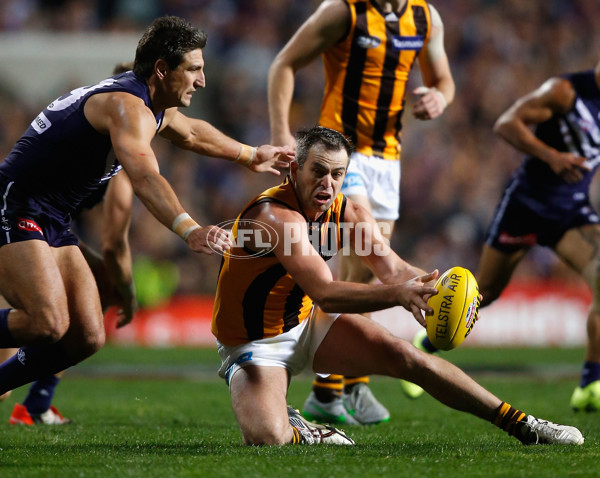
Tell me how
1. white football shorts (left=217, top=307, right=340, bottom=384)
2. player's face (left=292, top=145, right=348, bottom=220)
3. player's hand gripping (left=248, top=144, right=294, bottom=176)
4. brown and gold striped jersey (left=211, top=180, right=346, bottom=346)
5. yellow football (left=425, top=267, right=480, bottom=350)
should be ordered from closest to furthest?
1. yellow football (left=425, top=267, right=480, bottom=350)
2. player's face (left=292, top=145, right=348, bottom=220)
3. brown and gold striped jersey (left=211, top=180, right=346, bottom=346)
4. white football shorts (left=217, top=307, right=340, bottom=384)
5. player's hand gripping (left=248, top=144, right=294, bottom=176)

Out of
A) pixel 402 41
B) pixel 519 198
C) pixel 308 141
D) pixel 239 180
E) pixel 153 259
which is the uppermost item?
pixel 402 41

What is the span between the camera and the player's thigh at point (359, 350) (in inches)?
189

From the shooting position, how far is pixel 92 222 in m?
13.9

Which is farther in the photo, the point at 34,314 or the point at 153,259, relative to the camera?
the point at 153,259

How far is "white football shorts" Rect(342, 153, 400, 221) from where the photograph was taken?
21.2 ft

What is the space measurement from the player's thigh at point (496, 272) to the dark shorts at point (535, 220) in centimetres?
5

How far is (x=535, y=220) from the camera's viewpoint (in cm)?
725

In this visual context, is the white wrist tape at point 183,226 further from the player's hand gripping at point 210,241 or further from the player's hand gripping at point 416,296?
the player's hand gripping at point 416,296

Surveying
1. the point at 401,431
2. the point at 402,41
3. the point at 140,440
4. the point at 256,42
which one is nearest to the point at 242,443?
the point at 140,440

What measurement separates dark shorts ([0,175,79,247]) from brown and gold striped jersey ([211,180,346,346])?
3.18 ft

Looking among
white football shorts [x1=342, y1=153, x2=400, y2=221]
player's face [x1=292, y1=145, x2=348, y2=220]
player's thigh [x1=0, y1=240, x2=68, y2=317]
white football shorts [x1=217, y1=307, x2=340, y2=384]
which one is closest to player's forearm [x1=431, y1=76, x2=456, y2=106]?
white football shorts [x1=342, y1=153, x2=400, y2=221]

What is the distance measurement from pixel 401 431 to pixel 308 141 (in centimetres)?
199

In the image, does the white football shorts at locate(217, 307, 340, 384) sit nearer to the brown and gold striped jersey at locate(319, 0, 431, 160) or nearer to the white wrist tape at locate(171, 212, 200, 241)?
the white wrist tape at locate(171, 212, 200, 241)

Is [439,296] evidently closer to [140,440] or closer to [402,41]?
[140,440]
